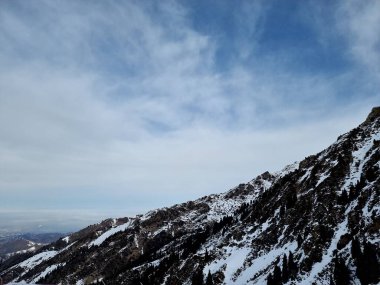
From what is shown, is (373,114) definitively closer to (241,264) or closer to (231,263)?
(241,264)

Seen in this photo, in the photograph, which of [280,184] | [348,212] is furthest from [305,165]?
[348,212]

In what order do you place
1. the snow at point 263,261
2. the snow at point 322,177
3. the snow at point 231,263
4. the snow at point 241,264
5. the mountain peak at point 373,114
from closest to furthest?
the snow at point 263,261 → the snow at point 241,264 → the snow at point 231,263 → the snow at point 322,177 → the mountain peak at point 373,114

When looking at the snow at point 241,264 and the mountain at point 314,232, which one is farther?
the snow at point 241,264

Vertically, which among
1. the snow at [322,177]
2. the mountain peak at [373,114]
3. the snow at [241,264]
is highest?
the mountain peak at [373,114]

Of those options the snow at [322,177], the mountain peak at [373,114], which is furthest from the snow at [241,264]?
the mountain peak at [373,114]

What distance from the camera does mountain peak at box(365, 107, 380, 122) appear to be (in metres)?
123

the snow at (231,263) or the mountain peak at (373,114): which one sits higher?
the mountain peak at (373,114)

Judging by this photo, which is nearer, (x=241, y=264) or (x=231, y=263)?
(x=241, y=264)

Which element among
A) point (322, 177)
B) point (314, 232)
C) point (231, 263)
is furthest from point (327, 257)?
point (231, 263)

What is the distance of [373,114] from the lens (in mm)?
125188

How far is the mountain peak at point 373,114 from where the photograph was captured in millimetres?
122562

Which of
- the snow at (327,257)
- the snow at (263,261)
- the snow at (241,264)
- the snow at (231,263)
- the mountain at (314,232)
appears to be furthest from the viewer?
the snow at (231,263)

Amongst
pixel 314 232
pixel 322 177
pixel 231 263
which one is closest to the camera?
pixel 314 232

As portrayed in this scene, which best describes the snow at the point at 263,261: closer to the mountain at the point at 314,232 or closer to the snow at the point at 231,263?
the mountain at the point at 314,232
